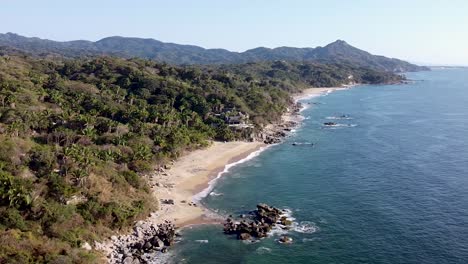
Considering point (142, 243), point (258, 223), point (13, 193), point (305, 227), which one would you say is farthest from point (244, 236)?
Result: point (13, 193)

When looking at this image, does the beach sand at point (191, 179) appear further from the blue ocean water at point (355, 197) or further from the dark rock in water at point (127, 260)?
the dark rock in water at point (127, 260)

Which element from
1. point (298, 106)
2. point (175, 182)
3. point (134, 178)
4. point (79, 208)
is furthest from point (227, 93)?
point (79, 208)

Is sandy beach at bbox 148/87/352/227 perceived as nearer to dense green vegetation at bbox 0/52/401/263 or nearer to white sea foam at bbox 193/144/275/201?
white sea foam at bbox 193/144/275/201

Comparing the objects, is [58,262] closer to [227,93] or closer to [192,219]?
[192,219]

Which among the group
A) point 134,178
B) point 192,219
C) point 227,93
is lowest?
point 192,219

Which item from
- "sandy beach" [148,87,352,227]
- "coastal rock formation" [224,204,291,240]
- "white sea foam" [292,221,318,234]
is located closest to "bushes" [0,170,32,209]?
"sandy beach" [148,87,352,227]
